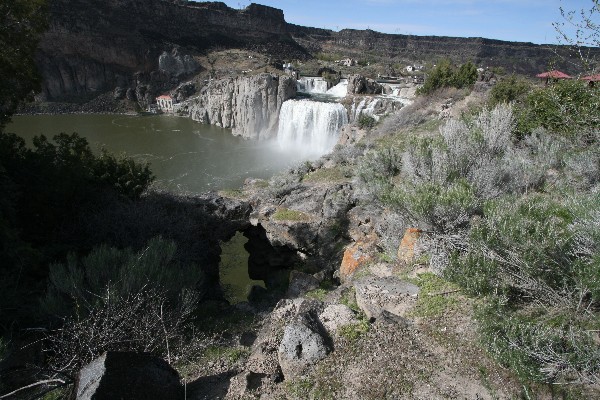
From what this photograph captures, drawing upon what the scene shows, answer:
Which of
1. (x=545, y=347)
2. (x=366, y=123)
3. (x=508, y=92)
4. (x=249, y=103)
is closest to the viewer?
(x=545, y=347)

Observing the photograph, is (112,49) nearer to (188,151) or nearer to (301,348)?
(188,151)

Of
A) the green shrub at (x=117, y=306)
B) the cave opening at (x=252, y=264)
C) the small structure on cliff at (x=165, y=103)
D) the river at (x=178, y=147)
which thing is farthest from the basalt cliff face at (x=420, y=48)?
the green shrub at (x=117, y=306)

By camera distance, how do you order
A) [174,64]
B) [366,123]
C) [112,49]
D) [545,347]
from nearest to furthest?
[545,347]
[366,123]
[112,49]
[174,64]

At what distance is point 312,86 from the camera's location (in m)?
37.8

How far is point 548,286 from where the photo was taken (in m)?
3.50

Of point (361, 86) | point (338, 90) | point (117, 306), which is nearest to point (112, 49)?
point (338, 90)

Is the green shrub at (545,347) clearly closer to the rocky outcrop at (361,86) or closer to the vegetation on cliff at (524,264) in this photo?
the vegetation on cliff at (524,264)

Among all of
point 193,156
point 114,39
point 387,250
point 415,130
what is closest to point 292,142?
point 193,156

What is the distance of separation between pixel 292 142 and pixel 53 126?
27.9 metres

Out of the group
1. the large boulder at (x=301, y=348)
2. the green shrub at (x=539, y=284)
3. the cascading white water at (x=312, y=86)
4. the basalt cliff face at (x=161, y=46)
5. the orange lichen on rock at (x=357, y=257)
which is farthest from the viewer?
the basalt cliff face at (x=161, y=46)

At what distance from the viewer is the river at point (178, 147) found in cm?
2386

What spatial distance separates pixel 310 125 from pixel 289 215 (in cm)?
1878

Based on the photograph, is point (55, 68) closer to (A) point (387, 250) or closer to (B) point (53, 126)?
(B) point (53, 126)

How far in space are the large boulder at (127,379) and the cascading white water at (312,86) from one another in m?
35.8
